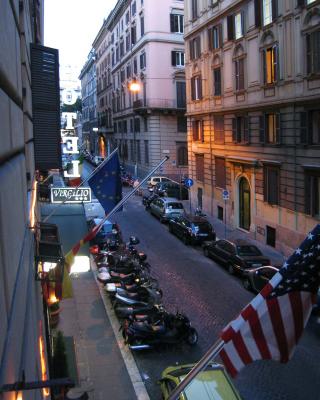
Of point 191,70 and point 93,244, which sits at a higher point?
point 191,70

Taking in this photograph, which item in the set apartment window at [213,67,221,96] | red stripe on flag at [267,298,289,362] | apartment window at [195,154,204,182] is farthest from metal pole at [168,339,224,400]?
apartment window at [195,154,204,182]

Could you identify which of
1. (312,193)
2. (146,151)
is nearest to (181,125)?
(146,151)

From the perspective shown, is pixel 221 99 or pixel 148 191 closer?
pixel 221 99

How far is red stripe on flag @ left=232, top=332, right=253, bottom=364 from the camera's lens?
482cm

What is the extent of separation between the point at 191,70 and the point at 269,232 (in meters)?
15.6

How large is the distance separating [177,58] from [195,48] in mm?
16943

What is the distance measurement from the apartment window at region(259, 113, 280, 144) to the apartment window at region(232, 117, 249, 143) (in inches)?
71.0

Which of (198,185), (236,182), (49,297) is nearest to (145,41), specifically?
(198,185)

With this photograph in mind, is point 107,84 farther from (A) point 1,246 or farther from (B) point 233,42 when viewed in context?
(A) point 1,246

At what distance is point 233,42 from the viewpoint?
1179 inches

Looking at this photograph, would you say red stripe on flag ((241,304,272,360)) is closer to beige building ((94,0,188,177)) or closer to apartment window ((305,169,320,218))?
apartment window ((305,169,320,218))

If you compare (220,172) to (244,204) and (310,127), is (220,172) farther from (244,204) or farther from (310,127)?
(310,127)

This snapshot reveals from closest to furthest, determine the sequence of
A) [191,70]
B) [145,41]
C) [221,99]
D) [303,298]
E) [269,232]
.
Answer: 1. [303,298]
2. [269,232]
3. [221,99]
4. [191,70]
5. [145,41]

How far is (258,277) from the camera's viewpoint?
18.3 metres
